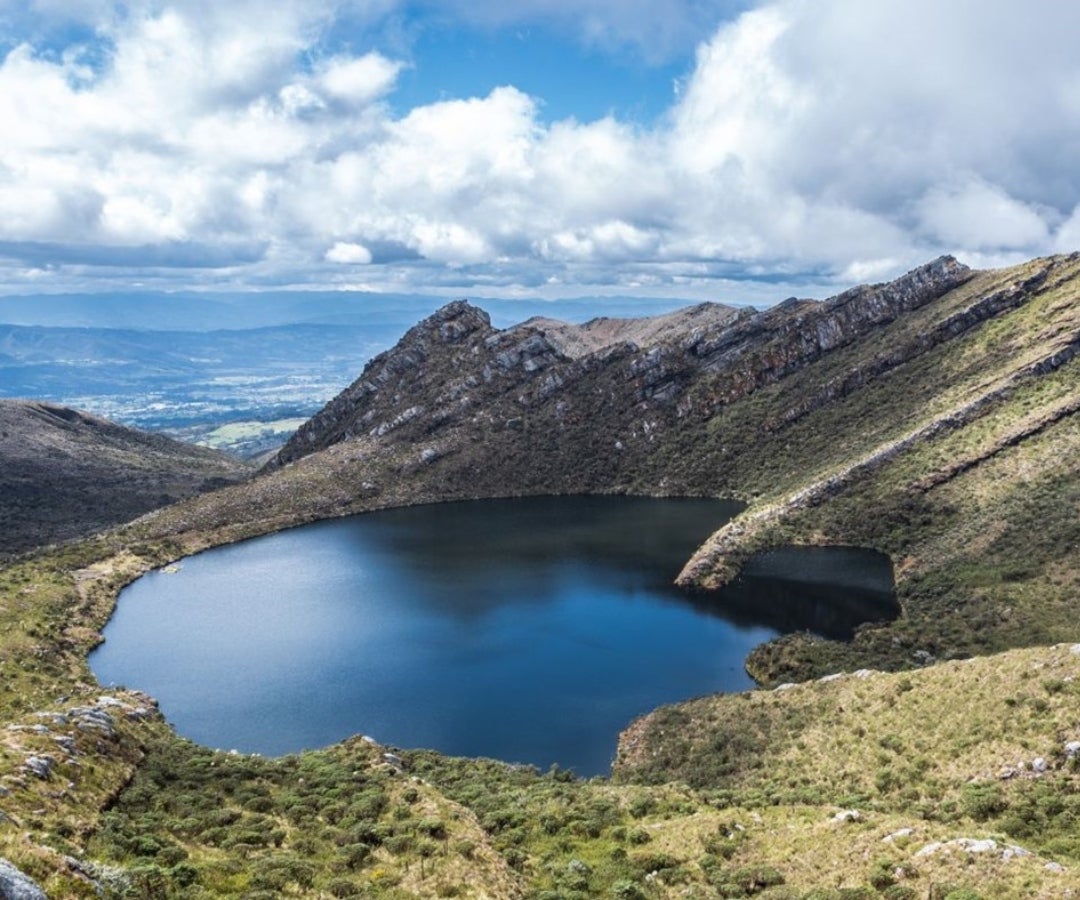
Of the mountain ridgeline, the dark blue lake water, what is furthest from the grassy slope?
the dark blue lake water

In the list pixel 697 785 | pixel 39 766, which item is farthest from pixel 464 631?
pixel 39 766

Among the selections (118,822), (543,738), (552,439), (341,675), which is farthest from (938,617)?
(552,439)

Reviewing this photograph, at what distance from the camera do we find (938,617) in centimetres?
8044

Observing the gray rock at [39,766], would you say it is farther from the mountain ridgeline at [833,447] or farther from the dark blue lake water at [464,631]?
the mountain ridgeline at [833,447]

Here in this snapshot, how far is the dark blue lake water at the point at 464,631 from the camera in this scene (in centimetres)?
6694

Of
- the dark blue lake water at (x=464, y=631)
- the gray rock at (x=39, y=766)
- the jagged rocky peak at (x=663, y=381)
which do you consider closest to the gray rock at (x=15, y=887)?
the gray rock at (x=39, y=766)

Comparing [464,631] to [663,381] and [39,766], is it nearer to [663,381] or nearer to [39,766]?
[39,766]

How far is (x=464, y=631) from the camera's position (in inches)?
3529

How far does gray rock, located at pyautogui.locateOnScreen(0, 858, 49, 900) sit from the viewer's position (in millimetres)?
18000

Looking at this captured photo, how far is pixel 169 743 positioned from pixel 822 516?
3713 inches

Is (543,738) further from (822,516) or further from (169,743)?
(822,516)

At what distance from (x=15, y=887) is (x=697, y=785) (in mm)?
40675

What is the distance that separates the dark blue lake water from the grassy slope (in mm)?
5610

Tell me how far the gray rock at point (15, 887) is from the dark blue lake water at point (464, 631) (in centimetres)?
4419
